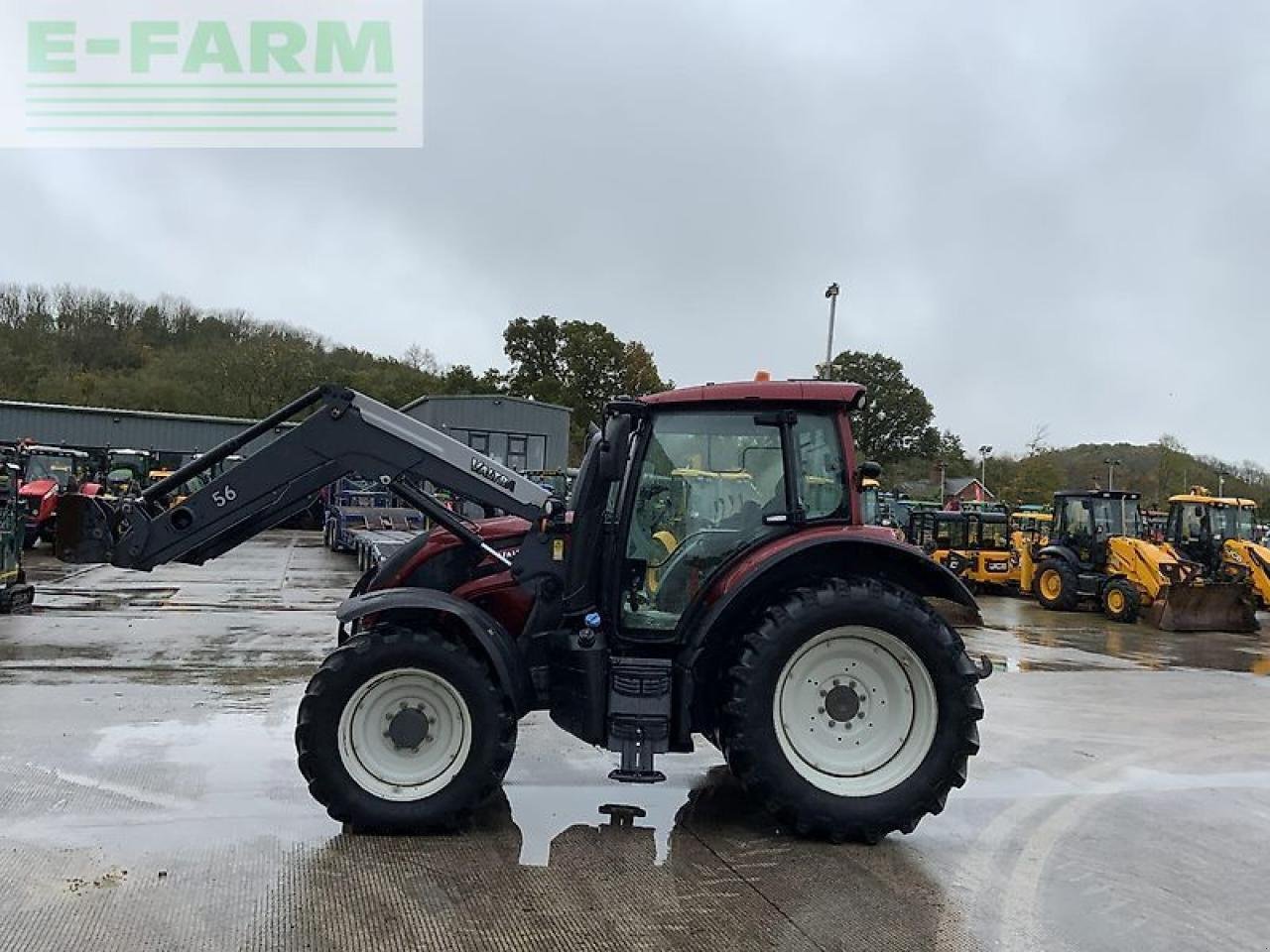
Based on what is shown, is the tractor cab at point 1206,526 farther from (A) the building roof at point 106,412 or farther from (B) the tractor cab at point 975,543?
(A) the building roof at point 106,412

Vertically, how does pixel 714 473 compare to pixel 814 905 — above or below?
above

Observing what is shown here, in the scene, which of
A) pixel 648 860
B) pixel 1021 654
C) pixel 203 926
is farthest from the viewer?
pixel 1021 654

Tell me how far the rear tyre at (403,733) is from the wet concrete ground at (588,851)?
0.58 feet

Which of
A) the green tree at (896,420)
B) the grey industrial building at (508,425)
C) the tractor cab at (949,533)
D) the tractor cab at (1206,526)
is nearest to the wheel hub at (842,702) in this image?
the tractor cab at (1206,526)

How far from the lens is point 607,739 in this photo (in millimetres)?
4805

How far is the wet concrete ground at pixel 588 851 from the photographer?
374cm

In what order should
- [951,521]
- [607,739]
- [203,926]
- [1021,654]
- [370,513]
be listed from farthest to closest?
[370,513], [951,521], [1021,654], [607,739], [203,926]

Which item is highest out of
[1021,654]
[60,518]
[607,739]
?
[60,518]

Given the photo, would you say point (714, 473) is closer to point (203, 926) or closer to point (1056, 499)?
point (203, 926)

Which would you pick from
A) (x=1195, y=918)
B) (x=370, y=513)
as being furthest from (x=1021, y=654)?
(x=370, y=513)

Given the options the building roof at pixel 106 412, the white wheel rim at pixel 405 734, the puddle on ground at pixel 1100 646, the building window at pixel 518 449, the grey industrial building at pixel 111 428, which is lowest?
the puddle on ground at pixel 1100 646

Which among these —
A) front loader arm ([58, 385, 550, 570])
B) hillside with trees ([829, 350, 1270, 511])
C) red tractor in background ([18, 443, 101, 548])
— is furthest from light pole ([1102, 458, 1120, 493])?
front loader arm ([58, 385, 550, 570])

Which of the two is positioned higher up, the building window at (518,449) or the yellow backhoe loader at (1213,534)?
the building window at (518,449)

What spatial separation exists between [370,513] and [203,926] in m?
21.8
